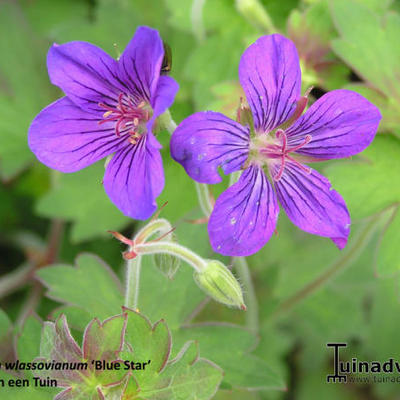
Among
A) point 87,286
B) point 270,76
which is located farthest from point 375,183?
point 87,286

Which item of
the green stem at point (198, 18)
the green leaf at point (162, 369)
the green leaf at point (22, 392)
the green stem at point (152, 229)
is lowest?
the green leaf at point (22, 392)

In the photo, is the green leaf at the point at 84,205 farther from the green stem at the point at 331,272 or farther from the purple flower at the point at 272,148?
the purple flower at the point at 272,148

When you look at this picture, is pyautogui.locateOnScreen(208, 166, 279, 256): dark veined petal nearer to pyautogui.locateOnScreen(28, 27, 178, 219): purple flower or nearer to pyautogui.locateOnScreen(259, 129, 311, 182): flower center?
pyautogui.locateOnScreen(259, 129, 311, 182): flower center

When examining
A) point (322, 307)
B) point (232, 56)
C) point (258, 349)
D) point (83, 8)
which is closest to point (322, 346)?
point (322, 307)

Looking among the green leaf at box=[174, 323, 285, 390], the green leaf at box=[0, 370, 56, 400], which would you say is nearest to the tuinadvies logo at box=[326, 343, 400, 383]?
the green leaf at box=[174, 323, 285, 390]

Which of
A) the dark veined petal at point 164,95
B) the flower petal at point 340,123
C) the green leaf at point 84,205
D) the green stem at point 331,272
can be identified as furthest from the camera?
the green leaf at point 84,205

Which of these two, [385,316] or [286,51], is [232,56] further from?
[385,316]

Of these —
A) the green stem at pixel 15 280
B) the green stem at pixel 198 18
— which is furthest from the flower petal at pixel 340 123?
the green stem at pixel 15 280
